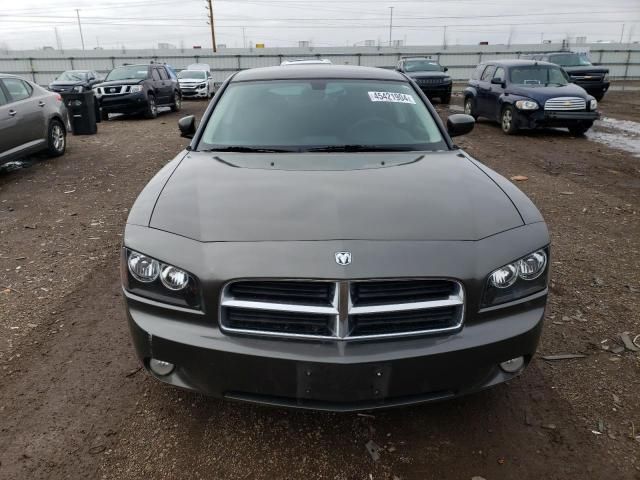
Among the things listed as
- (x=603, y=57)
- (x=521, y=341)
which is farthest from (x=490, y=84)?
(x=603, y=57)

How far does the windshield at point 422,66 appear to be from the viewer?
69.4ft

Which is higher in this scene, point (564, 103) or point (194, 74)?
point (194, 74)

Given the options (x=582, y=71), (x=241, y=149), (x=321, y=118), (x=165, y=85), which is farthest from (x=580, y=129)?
(x=165, y=85)

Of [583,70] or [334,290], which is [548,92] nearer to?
[583,70]

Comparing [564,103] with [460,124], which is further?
[564,103]

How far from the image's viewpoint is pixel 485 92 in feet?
46.0

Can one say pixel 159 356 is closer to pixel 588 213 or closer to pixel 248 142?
pixel 248 142

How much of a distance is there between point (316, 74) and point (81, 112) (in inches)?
414

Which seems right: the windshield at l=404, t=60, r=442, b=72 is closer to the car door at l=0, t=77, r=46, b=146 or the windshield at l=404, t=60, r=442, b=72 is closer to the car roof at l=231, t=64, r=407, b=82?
the car door at l=0, t=77, r=46, b=146

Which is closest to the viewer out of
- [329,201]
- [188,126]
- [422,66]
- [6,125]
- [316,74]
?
[329,201]

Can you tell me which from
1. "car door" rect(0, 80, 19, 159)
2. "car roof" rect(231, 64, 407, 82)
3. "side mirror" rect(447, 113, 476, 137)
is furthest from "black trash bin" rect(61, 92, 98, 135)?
"side mirror" rect(447, 113, 476, 137)

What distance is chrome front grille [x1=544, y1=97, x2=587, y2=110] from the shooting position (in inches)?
466

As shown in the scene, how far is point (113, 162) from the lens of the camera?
9320 millimetres

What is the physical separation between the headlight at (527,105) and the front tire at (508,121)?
268 millimetres
